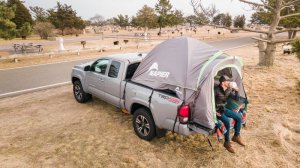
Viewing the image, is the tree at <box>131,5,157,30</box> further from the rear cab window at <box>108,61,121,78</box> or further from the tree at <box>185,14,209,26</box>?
the rear cab window at <box>108,61,121,78</box>

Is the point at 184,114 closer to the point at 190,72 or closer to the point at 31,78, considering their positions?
the point at 190,72

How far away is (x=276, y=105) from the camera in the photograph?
7617 millimetres

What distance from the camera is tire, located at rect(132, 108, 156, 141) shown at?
5320 mm

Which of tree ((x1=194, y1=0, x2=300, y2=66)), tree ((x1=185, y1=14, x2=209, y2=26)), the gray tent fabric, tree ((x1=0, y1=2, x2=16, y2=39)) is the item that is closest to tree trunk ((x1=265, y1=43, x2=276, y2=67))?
tree ((x1=194, y1=0, x2=300, y2=66))

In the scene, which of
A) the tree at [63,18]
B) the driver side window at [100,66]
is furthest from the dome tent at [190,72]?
the tree at [63,18]

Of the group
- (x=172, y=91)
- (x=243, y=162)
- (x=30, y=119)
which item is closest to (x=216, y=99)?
(x=172, y=91)

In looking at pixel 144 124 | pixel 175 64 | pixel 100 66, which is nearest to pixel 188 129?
pixel 144 124

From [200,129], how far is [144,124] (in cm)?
140

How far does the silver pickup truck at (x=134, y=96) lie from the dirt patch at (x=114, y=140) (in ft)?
1.66

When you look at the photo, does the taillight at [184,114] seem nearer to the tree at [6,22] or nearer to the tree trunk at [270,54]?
the tree trunk at [270,54]

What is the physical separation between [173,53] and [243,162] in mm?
2667

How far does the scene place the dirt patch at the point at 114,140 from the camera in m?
4.85

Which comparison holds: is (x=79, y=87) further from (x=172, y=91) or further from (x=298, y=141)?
(x=298, y=141)

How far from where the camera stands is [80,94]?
25.9 feet
